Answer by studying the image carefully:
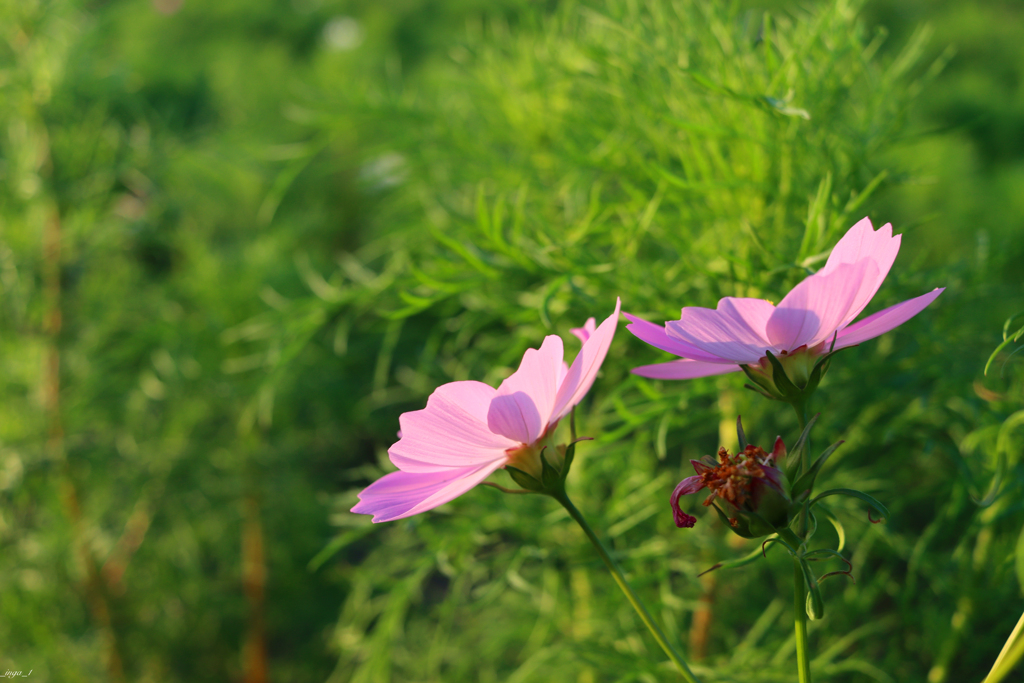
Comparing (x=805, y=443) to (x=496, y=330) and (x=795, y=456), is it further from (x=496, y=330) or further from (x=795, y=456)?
(x=496, y=330)

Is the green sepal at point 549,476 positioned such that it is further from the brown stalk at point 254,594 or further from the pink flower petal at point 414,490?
the brown stalk at point 254,594

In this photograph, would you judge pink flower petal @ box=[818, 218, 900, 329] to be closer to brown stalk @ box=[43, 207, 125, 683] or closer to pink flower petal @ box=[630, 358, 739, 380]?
pink flower petal @ box=[630, 358, 739, 380]

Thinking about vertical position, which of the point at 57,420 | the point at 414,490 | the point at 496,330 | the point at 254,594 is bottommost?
the point at 254,594

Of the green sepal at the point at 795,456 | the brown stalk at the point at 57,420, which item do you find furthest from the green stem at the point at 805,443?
the brown stalk at the point at 57,420

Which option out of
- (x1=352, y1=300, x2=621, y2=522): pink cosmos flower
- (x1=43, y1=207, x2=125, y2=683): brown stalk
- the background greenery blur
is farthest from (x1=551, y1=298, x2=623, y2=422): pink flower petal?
(x1=43, y1=207, x2=125, y2=683): brown stalk

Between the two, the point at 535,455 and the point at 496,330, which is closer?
the point at 535,455

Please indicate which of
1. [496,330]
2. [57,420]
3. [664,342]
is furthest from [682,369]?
[57,420]

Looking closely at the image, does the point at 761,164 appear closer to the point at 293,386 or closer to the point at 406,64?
the point at 293,386
